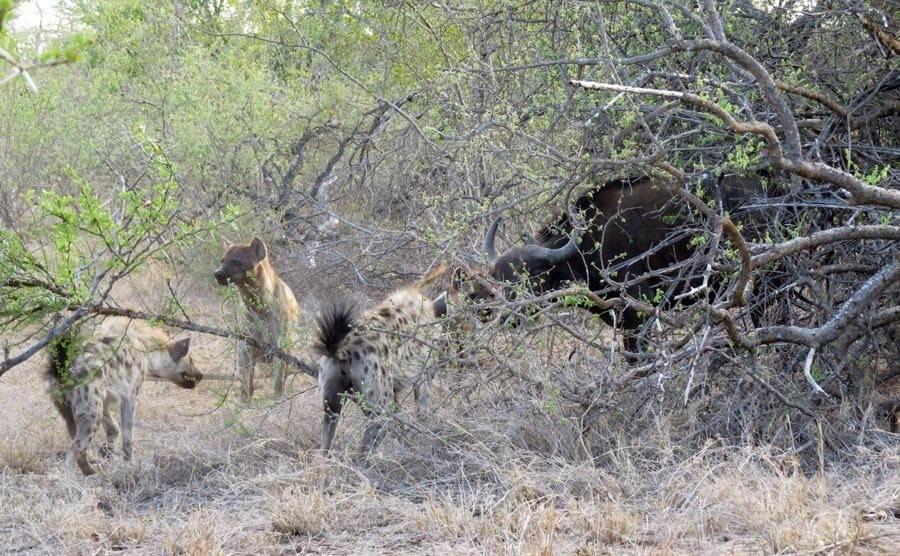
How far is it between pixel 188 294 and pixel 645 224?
5.83 m

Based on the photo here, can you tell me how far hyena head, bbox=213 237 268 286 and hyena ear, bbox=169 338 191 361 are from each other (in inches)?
47.5

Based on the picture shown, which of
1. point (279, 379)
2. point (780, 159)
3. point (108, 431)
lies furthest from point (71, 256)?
point (780, 159)

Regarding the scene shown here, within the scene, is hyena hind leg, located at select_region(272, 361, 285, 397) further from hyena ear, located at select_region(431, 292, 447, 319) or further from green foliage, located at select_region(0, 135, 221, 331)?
green foliage, located at select_region(0, 135, 221, 331)

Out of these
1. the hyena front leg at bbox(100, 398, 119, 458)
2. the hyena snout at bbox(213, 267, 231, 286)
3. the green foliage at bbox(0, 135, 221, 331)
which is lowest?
the hyena front leg at bbox(100, 398, 119, 458)

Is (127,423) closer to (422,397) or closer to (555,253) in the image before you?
(422,397)

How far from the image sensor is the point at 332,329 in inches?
272

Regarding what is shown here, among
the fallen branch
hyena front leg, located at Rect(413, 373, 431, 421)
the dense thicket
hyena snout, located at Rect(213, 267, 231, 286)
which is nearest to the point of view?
the fallen branch

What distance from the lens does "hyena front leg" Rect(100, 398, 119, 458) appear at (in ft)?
26.4

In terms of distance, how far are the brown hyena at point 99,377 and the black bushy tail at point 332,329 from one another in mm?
1162

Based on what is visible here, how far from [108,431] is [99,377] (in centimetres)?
66

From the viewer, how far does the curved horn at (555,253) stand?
27.7 feet

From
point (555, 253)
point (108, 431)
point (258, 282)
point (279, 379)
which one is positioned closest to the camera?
point (108, 431)

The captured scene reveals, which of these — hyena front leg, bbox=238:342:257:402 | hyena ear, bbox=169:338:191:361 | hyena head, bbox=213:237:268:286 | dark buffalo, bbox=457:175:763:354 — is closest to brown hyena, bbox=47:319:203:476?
hyena ear, bbox=169:338:191:361

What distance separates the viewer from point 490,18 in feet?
27.1
